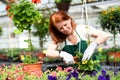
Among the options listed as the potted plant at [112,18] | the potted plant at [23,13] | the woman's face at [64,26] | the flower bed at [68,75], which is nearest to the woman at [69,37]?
the woman's face at [64,26]

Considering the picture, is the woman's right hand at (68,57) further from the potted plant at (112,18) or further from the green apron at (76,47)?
the potted plant at (112,18)

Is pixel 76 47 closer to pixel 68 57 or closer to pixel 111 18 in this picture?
pixel 68 57

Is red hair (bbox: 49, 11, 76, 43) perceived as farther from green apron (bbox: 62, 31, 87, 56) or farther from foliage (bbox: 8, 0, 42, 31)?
foliage (bbox: 8, 0, 42, 31)

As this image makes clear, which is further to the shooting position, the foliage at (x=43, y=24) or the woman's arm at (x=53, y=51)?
the foliage at (x=43, y=24)

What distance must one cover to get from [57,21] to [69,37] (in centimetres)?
23

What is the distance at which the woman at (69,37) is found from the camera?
10.9 feet

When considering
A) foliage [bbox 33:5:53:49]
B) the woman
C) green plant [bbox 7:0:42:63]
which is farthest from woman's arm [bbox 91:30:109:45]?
foliage [bbox 33:5:53:49]

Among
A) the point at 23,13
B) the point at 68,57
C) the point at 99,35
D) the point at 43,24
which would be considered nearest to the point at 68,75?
the point at 68,57

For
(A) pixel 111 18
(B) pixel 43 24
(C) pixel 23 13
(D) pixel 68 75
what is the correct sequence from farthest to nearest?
(B) pixel 43 24 < (A) pixel 111 18 < (C) pixel 23 13 < (D) pixel 68 75

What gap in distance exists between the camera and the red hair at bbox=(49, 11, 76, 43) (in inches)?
130

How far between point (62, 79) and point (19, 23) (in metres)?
3.64

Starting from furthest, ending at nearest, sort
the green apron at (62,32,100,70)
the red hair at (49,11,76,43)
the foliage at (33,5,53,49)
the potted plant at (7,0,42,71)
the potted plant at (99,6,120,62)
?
the foliage at (33,5,53,49) < the potted plant at (99,6,120,62) < the potted plant at (7,0,42,71) < the green apron at (62,32,100,70) < the red hair at (49,11,76,43)

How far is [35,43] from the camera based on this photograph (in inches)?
642

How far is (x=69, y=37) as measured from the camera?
346cm
